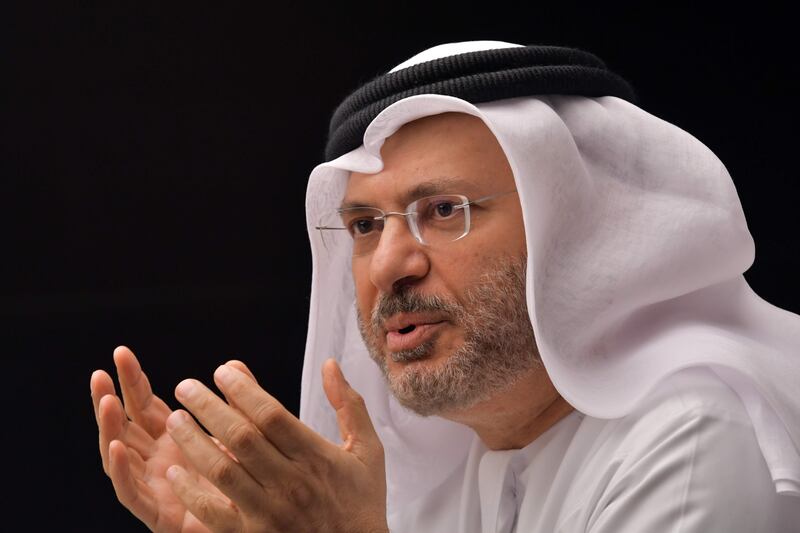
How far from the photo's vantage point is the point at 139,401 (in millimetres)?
2352

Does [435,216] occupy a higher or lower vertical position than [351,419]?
higher

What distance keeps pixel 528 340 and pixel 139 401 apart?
33.8 inches

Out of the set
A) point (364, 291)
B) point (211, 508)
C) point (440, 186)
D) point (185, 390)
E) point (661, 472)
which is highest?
point (440, 186)

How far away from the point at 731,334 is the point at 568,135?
50 cm

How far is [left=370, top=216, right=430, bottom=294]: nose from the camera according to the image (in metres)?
2.17

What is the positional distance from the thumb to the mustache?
0.72 ft

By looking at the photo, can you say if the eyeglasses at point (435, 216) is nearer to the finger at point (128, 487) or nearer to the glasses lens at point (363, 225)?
the glasses lens at point (363, 225)

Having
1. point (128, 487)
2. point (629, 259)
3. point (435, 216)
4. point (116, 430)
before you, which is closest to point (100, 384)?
point (116, 430)

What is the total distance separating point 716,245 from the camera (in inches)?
81.9

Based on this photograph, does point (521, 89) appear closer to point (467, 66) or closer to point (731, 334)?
point (467, 66)

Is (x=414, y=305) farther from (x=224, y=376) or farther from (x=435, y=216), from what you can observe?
(x=224, y=376)

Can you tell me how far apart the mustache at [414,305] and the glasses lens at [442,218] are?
11 centimetres

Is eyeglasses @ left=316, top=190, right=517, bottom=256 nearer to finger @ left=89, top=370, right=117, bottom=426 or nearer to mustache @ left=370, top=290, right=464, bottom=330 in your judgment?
mustache @ left=370, top=290, right=464, bottom=330

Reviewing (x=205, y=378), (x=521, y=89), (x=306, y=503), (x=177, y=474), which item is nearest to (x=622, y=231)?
(x=521, y=89)
